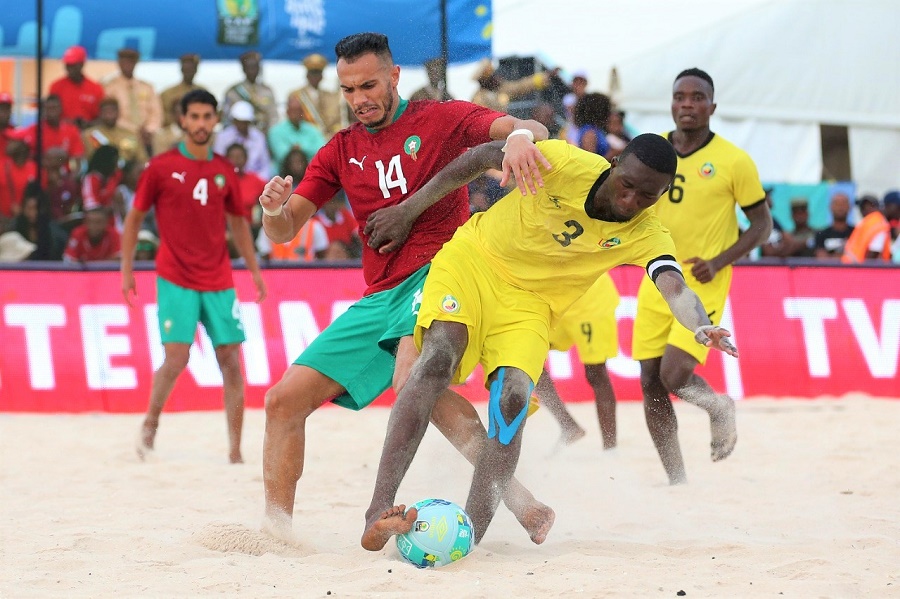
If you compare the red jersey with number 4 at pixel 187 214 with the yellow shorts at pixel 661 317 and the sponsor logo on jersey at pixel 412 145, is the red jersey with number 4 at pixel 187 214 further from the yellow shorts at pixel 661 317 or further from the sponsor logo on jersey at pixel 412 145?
the sponsor logo on jersey at pixel 412 145

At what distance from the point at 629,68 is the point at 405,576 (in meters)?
11.3

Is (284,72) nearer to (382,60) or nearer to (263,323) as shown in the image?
(263,323)

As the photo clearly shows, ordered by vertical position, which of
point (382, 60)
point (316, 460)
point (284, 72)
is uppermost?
point (284, 72)

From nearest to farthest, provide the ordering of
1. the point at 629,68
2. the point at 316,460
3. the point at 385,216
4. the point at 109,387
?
1. the point at 385,216
2. the point at 316,460
3. the point at 109,387
4. the point at 629,68

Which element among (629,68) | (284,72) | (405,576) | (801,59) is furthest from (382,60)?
(801,59)

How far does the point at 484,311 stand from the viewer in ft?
14.7

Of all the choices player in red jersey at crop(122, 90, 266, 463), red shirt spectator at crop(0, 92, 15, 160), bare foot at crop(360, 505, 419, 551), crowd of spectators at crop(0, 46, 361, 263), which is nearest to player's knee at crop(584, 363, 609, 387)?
player in red jersey at crop(122, 90, 266, 463)

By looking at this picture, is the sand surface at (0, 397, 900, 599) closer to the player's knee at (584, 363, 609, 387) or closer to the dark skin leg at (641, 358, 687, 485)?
the dark skin leg at (641, 358, 687, 485)

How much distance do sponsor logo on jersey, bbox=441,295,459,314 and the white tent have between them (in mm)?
10832

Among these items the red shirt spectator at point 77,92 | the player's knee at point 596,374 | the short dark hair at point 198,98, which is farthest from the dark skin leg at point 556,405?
the red shirt spectator at point 77,92

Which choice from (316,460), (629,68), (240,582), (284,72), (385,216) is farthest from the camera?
(629,68)

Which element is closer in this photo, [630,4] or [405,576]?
[405,576]

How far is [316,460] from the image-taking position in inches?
287

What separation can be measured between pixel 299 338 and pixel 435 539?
18.5 ft
